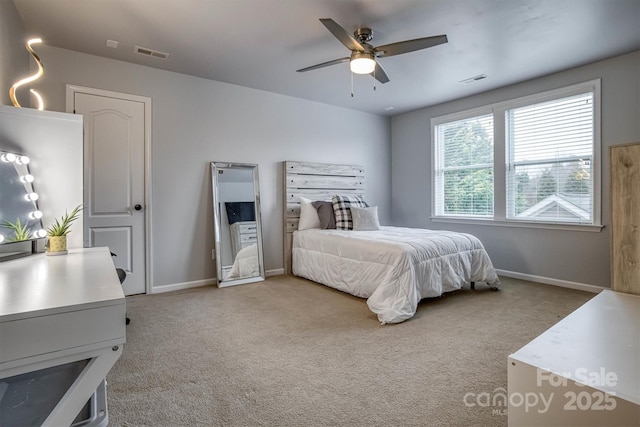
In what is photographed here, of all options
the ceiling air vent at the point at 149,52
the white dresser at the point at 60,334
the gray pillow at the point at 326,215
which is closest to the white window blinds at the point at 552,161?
the gray pillow at the point at 326,215

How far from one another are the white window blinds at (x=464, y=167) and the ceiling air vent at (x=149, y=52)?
4016mm

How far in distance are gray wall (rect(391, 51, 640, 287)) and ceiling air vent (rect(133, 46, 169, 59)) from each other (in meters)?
3.94

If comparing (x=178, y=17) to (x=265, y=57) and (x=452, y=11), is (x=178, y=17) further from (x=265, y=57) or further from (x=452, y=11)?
(x=452, y=11)

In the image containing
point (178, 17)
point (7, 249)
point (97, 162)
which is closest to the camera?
point (7, 249)

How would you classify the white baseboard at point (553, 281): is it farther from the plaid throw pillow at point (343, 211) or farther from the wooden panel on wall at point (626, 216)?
the wooden panel on wall at point (626, 216)

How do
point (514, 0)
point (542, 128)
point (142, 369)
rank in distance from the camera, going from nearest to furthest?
point (142, 369), point (514, 0), point (542, 128)

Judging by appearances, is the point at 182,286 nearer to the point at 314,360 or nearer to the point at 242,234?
the point at 242,234

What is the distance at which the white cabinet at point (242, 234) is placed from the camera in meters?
4.14

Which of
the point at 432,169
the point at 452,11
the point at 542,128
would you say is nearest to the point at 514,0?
the point at 452,11

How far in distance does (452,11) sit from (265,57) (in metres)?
1.85

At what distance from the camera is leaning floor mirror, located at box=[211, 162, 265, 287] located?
4.03 metres

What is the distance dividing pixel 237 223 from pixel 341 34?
104 inches

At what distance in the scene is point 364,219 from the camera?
13.9 feet

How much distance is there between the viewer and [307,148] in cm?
489
